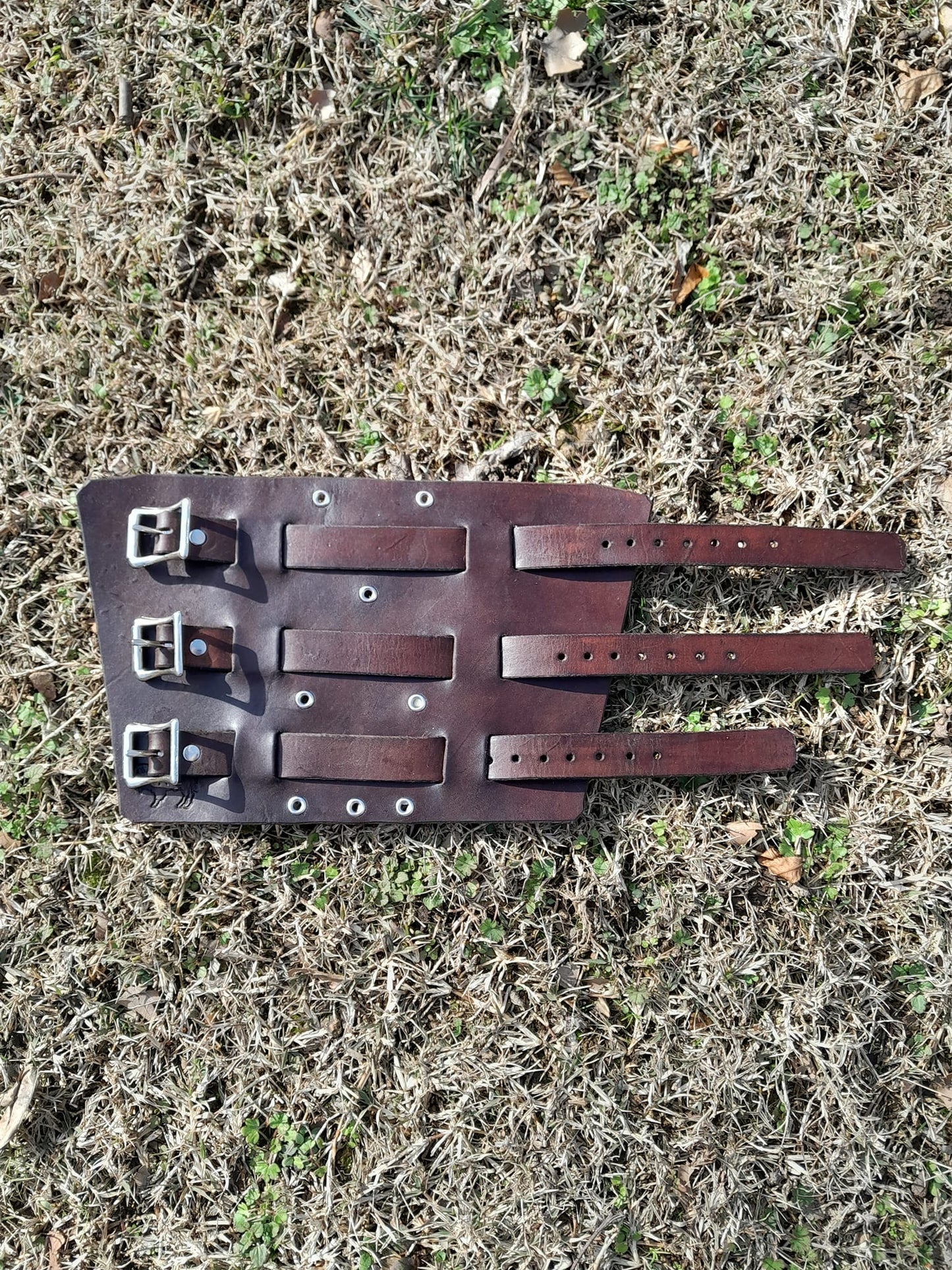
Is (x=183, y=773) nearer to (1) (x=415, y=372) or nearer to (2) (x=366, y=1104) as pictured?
(2) (x=366, y=1104)

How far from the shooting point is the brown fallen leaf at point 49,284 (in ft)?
7.54

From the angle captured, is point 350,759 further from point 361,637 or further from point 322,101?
point 322,101

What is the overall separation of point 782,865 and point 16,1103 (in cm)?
216

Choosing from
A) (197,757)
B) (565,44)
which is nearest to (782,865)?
(197,757)

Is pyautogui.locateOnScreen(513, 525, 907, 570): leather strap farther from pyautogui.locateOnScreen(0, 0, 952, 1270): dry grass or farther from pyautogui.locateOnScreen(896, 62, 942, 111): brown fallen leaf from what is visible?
pyautogui.locateOnScreen(896, 62, 942, 111): brown fallen leaf

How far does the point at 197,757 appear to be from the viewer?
2080 millimetres

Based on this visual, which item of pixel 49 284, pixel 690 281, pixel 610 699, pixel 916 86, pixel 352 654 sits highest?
pixel 916 86

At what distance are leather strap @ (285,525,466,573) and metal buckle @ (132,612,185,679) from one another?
32 centimetres

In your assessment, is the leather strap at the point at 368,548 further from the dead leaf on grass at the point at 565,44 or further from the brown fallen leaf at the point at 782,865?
the dead leaf on grass at the point at 565,44

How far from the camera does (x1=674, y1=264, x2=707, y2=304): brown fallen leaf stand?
228 cm

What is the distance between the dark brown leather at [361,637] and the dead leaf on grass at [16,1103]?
0.78 m

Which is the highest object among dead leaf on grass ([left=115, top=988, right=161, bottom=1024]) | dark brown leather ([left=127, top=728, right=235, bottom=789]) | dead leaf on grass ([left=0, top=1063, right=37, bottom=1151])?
dark brown leather ([left=127, top=728, right=235, bottom=789])

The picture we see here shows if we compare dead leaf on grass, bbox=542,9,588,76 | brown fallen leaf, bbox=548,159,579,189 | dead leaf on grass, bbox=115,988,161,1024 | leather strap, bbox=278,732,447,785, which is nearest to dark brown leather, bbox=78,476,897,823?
leather strap, bbox=278,732,447,785

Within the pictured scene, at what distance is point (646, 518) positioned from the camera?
215cm
